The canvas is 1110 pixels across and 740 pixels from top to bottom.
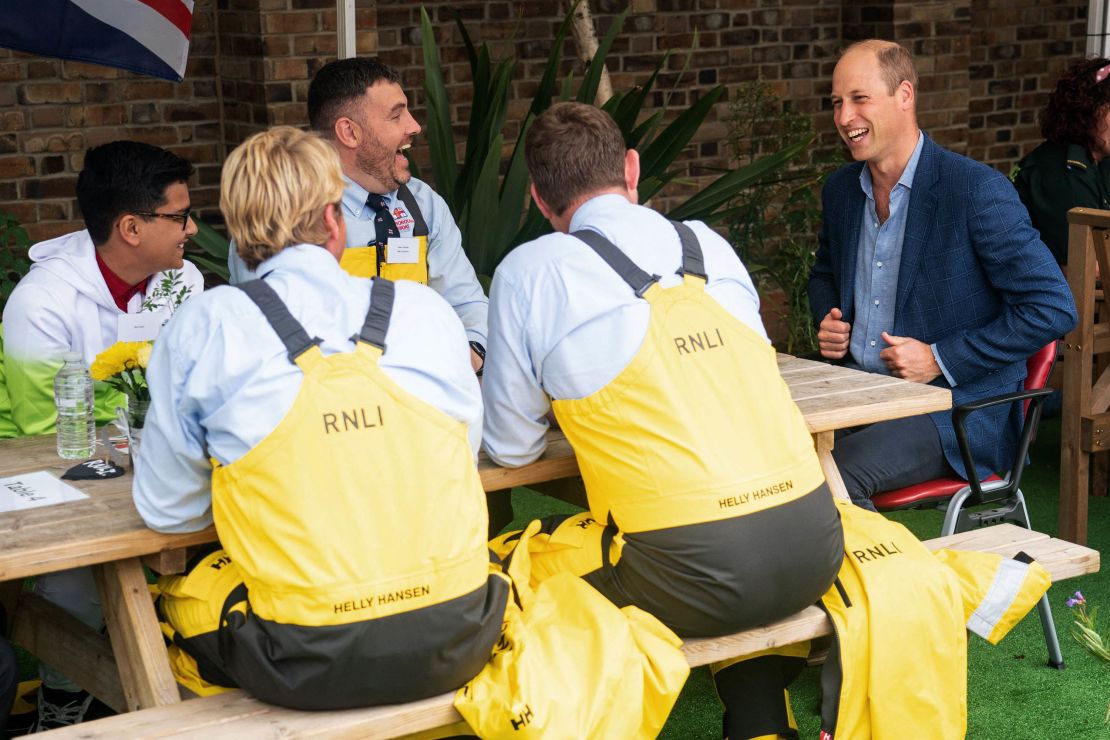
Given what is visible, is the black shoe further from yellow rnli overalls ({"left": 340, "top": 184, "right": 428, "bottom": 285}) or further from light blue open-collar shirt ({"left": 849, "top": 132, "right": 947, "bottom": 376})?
light blue open-collar shirt ({"left": 849, "top": 132, "right": 947, "bottom": 376})

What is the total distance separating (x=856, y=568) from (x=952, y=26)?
4658 mm

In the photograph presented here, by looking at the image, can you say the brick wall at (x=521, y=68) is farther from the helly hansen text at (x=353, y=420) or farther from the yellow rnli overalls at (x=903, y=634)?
the helly hansen text at (x=353, y=420)

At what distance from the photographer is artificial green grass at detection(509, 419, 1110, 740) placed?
10.3ft

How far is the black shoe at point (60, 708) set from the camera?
3008 mm

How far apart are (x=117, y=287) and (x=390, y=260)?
29.1 inches

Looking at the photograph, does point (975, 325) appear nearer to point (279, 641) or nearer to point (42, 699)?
point (279, 641)

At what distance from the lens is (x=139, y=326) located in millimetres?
3027

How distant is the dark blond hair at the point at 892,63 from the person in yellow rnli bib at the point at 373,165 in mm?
1225

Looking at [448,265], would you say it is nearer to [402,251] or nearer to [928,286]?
[402,251]

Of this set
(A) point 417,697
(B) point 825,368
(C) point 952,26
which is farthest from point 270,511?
(C) point 952,26

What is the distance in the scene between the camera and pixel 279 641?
2150mm

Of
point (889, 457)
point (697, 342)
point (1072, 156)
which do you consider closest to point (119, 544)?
point (697, 342)

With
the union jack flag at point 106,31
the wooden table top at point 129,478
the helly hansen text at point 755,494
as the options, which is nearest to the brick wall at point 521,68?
the union jack flag at point 106,31

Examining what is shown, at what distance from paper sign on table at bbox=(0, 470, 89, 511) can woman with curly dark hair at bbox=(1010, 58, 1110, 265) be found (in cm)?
344
